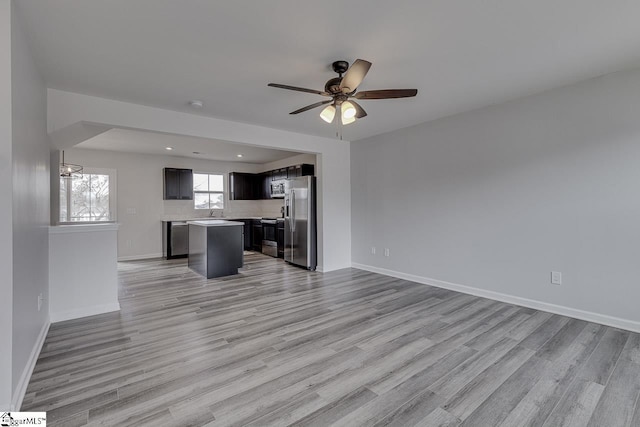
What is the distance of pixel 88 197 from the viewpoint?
20.9ft

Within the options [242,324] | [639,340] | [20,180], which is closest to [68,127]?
[20,180]

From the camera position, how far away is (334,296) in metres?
3.92

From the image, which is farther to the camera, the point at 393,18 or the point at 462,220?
the point at 462,220

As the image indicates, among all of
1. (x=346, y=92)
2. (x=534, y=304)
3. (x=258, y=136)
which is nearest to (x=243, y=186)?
(x=258, y=136)

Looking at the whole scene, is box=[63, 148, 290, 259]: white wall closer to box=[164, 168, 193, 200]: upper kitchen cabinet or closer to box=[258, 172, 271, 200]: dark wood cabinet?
box=[164, 168, 193, 200]: upper kitchen cabinet

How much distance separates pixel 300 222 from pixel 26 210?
408 cm

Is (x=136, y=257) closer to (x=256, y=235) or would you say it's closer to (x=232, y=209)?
(x=232, y=209)

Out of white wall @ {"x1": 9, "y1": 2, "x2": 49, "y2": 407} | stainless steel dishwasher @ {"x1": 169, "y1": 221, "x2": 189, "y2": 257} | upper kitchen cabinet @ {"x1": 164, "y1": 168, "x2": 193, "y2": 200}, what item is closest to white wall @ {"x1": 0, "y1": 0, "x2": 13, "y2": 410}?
white wall @ {"x1": 9, "y1": 2, "x2": 49, "y2": 407}

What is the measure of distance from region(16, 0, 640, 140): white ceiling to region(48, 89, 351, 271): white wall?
231 mm

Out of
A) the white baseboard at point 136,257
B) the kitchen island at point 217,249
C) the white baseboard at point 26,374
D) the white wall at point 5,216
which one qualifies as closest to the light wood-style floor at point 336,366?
the white baseboard at point 26,374

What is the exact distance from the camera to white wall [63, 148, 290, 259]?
6559 mm

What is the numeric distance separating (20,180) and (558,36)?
398 cm

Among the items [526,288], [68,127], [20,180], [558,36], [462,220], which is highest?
[558,36]

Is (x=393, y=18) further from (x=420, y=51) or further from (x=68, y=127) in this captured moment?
(x=68, y=127)
